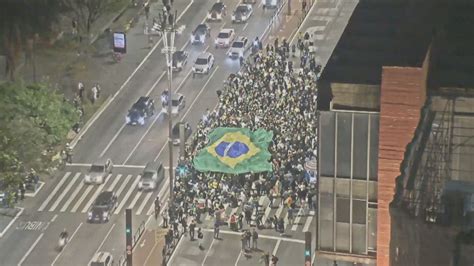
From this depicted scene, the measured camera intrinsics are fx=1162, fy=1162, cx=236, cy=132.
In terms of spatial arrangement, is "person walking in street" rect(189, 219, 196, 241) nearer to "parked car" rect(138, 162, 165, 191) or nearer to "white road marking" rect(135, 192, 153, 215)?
"white road marking" rect(135, 192, 153, 215)

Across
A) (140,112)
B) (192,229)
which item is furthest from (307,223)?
(140,112)

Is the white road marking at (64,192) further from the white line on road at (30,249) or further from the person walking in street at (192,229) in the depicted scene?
the person walking in street at (192,229)

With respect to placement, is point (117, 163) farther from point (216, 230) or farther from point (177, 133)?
point (216, 230)

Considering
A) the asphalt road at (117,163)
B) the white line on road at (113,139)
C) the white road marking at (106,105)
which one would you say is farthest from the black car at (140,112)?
the white road marking at (106,105)

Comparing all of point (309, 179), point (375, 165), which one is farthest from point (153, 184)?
point (375, 165)

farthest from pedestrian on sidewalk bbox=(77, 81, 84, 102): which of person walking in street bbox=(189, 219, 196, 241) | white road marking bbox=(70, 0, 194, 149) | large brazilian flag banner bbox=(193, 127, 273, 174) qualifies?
person walking in street bbox=(189, 219, 196, 241)

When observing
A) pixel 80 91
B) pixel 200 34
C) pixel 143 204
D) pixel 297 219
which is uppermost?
pixel 200 34
